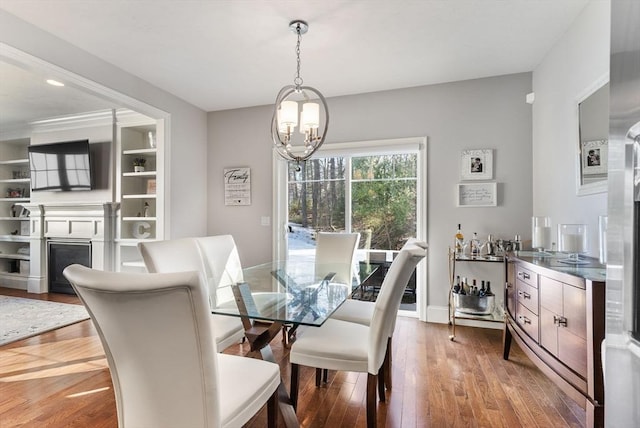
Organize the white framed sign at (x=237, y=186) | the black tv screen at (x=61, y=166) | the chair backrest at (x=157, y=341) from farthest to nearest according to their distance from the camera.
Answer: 1. the black tv screen at (x=61, y=166)
2. the white framed sign at (x=237, y=186)
3. the chair backrest at (x=157, y=341)

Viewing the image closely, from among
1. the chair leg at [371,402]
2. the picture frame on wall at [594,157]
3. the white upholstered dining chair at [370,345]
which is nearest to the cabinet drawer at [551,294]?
the white upholstered dining chair at [370,345]

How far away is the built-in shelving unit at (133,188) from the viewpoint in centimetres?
420

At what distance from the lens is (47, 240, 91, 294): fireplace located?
14.9 ft

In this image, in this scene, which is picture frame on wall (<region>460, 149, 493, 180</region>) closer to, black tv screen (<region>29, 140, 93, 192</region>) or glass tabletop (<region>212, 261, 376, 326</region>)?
glass tabletop (<region>212, 261, 376, 326</region>)

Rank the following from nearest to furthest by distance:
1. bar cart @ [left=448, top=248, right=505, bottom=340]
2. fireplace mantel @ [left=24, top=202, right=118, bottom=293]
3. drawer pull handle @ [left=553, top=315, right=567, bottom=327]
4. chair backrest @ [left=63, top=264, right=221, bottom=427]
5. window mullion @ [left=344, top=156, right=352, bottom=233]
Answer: chair backrest @ [left=63, top=264, right=221, bottom=427], drawer pull handle @ [left=553, top=315, right=567, bottom=327], bar cart @ [left=448, top=248, right=505, bottom=340], window mullion @ [left=344, top=156, right=352, bottom=233], fireplace mantel @ [left=24, top=202, right=118, bottom=293]

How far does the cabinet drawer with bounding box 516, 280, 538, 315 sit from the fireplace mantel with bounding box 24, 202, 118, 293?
15.7 feet

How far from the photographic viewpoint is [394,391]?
203cm

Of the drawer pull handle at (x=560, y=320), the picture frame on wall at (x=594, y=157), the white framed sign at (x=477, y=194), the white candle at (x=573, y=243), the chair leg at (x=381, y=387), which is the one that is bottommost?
the chair leg at (x=381, y=387)

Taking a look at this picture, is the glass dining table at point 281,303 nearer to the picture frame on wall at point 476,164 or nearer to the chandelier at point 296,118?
the chandelier at point 296,118

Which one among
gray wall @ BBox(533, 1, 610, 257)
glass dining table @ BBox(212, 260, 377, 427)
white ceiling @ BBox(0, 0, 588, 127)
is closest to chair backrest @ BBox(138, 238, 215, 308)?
glass dining table @ BBox(212, 260, 377, 427)

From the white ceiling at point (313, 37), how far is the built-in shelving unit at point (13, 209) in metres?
2.67

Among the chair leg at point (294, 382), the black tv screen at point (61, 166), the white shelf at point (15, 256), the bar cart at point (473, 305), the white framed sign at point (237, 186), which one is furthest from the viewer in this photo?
the white shelf at point (15, 256)

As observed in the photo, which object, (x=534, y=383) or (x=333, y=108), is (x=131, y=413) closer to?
(x=534, y=383)

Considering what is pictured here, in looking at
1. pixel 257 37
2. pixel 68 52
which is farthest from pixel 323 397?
pixel 68 52
